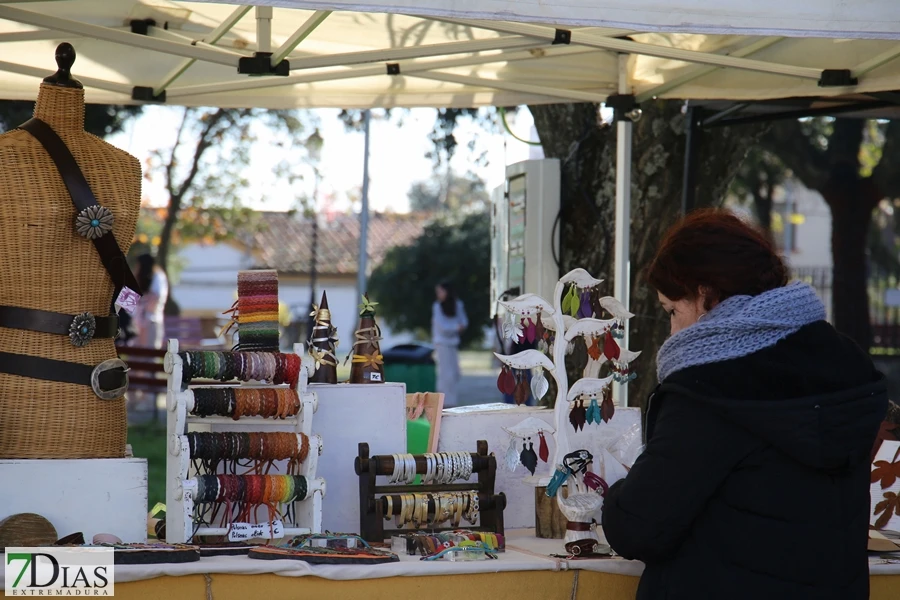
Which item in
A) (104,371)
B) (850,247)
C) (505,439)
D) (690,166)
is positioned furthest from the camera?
(850,247)

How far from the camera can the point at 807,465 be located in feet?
5.56

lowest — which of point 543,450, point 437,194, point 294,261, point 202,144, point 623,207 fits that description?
point 543,450

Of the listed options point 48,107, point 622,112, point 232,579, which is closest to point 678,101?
point 622,112

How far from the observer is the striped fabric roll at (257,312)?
8.00 feet

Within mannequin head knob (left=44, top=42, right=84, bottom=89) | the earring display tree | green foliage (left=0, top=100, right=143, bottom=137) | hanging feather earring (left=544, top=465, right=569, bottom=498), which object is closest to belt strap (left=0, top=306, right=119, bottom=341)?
mannequin head knob (left=44, top=42, right=84, bottom=89)

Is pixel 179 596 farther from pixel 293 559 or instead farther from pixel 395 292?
pixel 395 292

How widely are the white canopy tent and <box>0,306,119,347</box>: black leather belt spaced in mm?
919

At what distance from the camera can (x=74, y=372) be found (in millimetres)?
2289

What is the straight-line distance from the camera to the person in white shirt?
9.67 m

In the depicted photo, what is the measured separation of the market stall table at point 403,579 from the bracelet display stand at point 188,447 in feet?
0.67

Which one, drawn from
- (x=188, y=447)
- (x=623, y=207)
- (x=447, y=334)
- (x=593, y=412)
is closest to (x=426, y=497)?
(x=593, y=412)

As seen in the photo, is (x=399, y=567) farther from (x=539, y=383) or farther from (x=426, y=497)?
(x=539, y=383)

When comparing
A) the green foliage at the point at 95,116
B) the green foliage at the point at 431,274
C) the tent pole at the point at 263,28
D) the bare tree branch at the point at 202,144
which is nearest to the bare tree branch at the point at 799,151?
the bare tree branch at the point at 202,144

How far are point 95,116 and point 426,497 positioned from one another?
7.16 m
